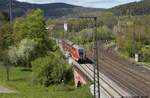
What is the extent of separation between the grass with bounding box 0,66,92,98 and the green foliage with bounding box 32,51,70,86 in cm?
134

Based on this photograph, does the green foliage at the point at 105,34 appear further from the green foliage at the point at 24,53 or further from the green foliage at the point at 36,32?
the green foliage at the point at 24,53

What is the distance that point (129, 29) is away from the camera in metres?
124

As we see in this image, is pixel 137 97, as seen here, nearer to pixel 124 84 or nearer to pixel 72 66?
pixel 124 84

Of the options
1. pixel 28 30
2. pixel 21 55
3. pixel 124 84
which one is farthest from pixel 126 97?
pixel 28 30

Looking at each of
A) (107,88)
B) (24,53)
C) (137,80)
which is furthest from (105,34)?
(107,88)

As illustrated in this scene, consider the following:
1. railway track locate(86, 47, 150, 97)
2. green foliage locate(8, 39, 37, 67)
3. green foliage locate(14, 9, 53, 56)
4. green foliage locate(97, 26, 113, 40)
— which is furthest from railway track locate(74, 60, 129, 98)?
green foliage locate(97, 26, 113, 40)

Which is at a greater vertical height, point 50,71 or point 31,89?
point 50,71

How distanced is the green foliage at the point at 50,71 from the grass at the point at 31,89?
4.41 ft

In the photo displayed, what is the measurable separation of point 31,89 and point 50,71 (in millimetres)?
4065

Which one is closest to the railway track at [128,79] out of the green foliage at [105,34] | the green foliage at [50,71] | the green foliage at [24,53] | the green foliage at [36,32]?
the green foliage at [50,71]

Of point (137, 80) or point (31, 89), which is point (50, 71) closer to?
point (31, 89)

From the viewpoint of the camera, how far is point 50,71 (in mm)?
72312

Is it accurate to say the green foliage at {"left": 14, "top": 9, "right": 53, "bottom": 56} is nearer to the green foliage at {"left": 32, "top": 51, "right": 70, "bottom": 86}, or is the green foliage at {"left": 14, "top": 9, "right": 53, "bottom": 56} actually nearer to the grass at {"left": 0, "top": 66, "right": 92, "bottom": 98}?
the grass at {"left": 0, "top": 66, "right": 92, "bottom": 98}

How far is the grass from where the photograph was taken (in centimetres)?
5855
